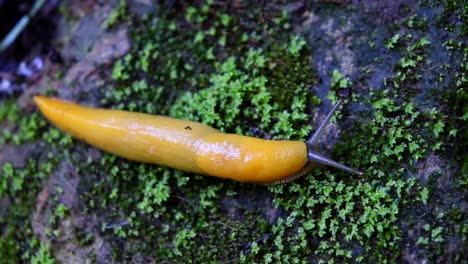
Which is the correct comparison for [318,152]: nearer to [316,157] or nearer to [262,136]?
[316,157]

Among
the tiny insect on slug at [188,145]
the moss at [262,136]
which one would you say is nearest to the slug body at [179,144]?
the tiny insect on slug at [188,145]

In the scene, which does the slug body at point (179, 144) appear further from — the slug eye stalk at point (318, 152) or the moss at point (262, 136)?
the moss at point (262, 136)

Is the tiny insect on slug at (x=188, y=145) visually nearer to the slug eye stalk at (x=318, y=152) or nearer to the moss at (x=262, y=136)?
the slug eye stalk at (x=318, y=152)

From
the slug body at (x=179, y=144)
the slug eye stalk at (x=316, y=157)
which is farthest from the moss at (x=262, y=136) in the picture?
the slug body at (x=179, y=144)

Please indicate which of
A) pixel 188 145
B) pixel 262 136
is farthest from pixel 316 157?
pixel 188 145

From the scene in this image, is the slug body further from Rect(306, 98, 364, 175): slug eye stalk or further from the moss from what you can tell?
the moss

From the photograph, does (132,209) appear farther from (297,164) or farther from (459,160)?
(459,160)

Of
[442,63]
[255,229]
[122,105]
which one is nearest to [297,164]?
[255,229]
